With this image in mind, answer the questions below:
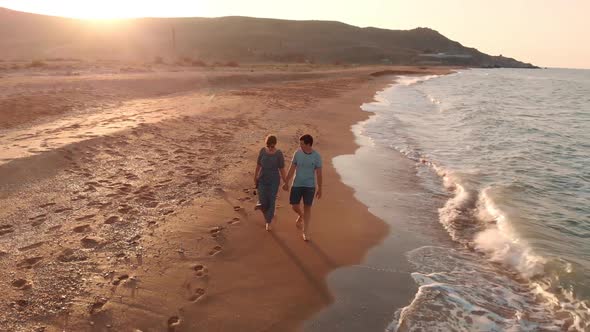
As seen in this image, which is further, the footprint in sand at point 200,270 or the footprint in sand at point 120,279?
the footprint in sand at point 200,270

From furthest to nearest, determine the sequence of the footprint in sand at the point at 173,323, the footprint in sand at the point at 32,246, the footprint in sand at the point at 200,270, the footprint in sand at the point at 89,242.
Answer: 1. the footprint in sand at the point at 89,242
2. the footprint in sand at the point at 32,246
3. the footprint in sand at the point at 200,270
4. the footprint in sand at the point at 173,323

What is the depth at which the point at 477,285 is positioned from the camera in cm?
648

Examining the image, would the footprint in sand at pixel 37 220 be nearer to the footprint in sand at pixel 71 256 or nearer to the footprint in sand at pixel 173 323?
the footprint in sand at pixel 71 256

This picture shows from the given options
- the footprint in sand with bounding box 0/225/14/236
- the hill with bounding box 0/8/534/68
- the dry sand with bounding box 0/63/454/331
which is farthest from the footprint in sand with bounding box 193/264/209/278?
the hill with bounding box 0/8/534/68

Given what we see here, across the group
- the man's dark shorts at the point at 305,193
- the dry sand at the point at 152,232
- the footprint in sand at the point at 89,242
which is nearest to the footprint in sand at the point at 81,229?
the dry sand at the point at 152,232

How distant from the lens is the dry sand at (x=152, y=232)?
5.10 metres

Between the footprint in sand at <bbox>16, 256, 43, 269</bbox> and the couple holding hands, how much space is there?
10.7 ft

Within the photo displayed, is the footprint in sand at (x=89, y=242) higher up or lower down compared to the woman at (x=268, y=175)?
lower down

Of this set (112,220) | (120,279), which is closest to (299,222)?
(112,220)

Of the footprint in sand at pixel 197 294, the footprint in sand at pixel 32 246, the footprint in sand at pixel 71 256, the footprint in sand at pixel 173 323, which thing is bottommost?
the footprint in sand at pixel 197 294

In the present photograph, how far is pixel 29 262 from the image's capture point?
5.76m

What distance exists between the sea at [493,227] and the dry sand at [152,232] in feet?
3.90

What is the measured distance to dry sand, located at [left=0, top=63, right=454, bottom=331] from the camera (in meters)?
5.10

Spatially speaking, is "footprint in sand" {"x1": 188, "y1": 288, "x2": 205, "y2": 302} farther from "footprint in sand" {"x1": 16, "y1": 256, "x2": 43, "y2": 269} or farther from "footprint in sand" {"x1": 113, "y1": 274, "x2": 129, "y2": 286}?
"footprint in sand" {"x1": 16, "y1": 256, "x2": 43, "y2": 269}
